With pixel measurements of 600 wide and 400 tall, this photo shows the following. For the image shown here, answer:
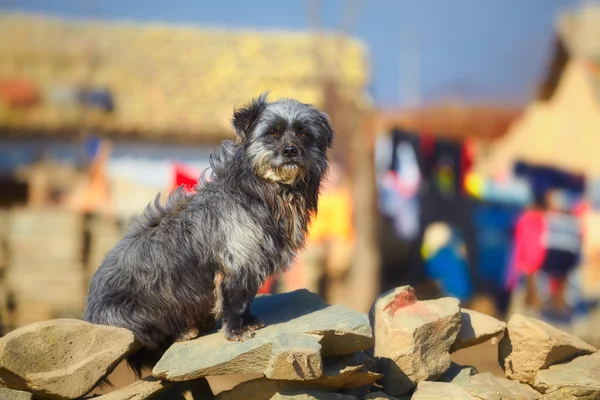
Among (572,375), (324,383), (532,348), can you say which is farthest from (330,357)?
(572,375)

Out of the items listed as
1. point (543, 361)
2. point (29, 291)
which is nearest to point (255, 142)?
point (543, 361)

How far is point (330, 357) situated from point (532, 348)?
4.77 ft

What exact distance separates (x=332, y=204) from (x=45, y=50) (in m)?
14.2

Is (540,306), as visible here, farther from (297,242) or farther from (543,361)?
(297,242)

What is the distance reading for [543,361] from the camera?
476 centimetres

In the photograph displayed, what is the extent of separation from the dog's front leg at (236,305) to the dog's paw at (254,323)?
1.7 inches

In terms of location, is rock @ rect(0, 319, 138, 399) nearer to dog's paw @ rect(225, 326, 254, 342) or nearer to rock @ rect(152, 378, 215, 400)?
dog's paw @ rect(225, 326, 254, 342)

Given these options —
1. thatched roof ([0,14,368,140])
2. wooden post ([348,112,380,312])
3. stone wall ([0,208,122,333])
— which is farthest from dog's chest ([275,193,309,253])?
thatched roof ([0,14,368,140])

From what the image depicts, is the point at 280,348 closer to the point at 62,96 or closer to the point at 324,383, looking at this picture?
the point at 324,383

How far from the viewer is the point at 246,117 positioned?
4406 millimetres

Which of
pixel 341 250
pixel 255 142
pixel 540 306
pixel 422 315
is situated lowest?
pixel 540 306

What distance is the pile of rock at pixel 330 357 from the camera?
397 centimetres

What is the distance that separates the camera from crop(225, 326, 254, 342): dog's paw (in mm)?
4242

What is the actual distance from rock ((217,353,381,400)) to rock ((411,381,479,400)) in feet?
0.96
